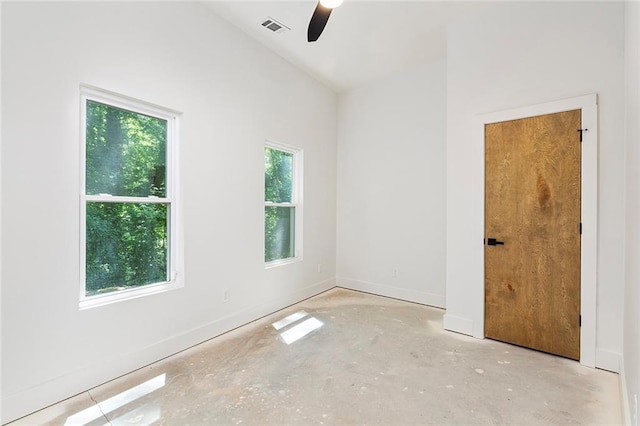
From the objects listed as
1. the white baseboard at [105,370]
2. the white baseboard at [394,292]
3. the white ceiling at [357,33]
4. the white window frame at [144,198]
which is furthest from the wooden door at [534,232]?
the white window frame at [144,198]

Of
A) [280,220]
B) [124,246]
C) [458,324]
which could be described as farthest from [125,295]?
[458,324]

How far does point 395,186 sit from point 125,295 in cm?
350

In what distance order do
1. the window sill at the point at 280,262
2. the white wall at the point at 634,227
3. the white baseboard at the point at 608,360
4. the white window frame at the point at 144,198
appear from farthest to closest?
the window sill at the point at 280,262 < the white baseboard at the point at 608,360 < the white window frame at the point at 144,198 < the white wall at the point at 634,227

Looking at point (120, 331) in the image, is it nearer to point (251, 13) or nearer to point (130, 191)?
point (130, 191)

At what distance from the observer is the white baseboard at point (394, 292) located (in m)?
4.11

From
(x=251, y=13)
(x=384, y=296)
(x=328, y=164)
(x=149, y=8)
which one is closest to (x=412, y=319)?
(x=384, y=296)

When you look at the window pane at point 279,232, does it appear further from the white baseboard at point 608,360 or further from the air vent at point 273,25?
the white baseboard at point 608,360

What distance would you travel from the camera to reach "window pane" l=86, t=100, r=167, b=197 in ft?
7.56

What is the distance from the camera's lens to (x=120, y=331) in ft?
7.79

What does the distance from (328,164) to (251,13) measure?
2330 mm

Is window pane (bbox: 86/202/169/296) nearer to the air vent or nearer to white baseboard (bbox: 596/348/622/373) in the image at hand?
the air vent

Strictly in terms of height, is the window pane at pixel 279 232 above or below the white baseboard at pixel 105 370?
above

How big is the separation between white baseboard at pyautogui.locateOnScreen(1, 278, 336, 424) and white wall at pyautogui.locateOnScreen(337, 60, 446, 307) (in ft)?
6.47

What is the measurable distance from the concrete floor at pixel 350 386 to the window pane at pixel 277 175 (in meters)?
1.70
